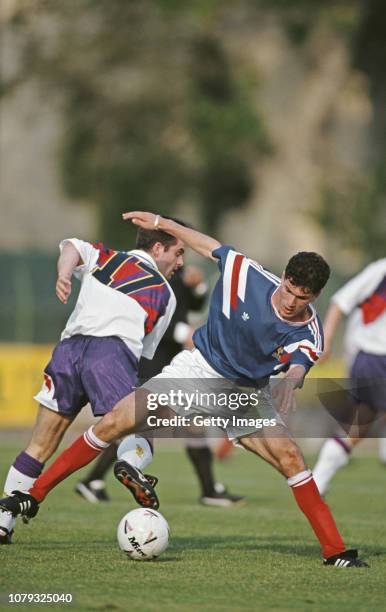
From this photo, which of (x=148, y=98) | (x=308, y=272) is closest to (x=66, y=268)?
(x=308, y=272)

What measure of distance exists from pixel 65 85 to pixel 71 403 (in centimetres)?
2955

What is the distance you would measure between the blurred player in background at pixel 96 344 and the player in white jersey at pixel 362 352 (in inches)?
91.8

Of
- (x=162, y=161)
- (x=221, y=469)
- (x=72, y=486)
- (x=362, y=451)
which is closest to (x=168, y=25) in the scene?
(x=162, y=161)

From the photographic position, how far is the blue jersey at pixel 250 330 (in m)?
7.03

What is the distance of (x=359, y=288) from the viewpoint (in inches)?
395

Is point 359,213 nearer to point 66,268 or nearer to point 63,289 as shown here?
point 66,268

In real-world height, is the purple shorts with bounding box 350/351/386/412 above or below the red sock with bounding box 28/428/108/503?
below

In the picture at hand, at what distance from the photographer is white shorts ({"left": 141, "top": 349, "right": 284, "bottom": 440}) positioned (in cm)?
720

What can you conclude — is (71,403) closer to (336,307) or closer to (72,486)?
(336,307)

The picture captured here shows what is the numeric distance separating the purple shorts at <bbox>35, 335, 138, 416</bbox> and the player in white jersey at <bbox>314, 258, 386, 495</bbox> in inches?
98.7

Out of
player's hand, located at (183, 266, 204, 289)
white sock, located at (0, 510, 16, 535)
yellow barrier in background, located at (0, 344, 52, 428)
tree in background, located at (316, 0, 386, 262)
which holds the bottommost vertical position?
yellow barrier in background, located at (0, 344, 52, 428)

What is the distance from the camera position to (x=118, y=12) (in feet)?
116

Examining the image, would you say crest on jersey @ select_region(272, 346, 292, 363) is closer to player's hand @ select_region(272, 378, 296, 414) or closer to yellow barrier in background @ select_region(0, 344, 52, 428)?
player's hand @ select_region(272, 378, 296, 414)

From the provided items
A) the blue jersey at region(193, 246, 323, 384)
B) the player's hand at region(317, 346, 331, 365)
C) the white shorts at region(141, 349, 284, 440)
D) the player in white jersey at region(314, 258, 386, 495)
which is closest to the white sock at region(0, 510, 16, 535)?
the white shorts at region(141, 349, 284, 440)
